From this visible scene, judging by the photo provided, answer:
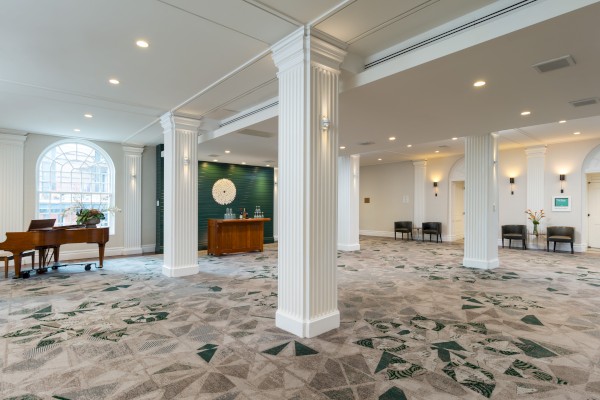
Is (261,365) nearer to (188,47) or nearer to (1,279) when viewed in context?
(188,47)

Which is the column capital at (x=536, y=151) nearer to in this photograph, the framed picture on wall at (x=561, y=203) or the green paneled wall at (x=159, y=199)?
the framed picture on wall at (x=561, y=203)

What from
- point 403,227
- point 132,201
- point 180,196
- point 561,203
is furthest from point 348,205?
point 132,201

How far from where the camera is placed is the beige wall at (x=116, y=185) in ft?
26.0

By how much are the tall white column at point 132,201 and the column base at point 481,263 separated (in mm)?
8581

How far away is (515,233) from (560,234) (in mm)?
1082

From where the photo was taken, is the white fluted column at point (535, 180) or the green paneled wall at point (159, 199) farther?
the white fluted column at point (535, 180)

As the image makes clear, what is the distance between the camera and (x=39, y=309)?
421cm

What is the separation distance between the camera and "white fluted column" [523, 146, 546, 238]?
966cm

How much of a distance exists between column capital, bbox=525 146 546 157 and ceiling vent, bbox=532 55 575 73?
751cm

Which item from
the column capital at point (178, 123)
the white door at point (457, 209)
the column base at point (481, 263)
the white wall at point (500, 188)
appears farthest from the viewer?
the white door at point (457, 209)

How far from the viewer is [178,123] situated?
20.7 feet

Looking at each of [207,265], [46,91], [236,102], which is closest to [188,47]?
[236,102]

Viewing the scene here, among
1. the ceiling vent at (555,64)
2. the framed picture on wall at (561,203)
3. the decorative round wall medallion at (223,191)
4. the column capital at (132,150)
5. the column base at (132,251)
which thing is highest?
the column capital at (132,150)

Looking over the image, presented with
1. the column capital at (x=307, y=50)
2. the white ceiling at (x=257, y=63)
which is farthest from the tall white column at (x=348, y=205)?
the column capital at (x=307, y=50)
